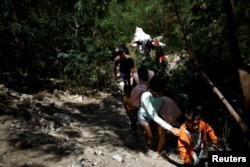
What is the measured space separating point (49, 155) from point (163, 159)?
5.41ft

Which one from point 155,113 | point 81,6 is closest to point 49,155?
point 155,113

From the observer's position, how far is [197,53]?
22.1ft

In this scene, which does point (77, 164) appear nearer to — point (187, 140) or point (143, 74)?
point (187, 140)

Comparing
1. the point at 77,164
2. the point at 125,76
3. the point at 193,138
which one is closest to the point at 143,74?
the point at 193,138

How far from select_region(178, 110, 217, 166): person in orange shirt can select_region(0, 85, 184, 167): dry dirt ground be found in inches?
30.3

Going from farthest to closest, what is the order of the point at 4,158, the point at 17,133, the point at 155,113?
the point at 17,133 < the point at 155,113 < the point at 4,158

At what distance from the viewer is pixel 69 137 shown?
5.61 meters

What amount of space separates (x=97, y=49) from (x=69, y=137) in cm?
470

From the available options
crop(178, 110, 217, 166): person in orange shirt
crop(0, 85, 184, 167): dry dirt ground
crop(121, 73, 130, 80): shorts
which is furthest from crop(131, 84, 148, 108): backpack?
crop(121, 73, 130, 80): shorts

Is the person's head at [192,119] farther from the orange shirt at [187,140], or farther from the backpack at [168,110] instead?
the backpack at [168,110]

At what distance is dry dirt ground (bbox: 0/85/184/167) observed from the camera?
430 cm

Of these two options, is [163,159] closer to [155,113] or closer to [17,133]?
[155,113]

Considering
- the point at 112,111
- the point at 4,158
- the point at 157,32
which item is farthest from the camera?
the point at 157,32

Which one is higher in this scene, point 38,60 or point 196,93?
point 38,60
